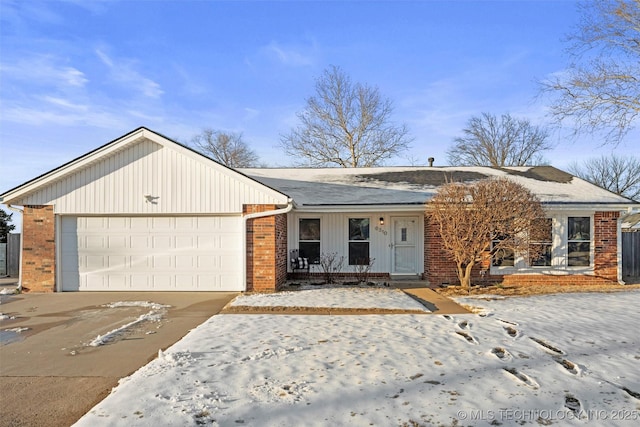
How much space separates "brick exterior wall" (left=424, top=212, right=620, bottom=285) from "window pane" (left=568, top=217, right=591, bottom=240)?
18 centimetres

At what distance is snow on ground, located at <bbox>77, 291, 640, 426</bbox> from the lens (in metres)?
3.54

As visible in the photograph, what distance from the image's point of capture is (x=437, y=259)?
11680 mm

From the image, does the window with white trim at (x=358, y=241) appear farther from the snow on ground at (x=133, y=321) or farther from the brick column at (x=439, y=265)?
the snow on ground at (x=133, y=321)

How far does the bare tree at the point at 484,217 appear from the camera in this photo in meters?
9.82

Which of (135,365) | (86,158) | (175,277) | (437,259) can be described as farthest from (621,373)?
(86,158)

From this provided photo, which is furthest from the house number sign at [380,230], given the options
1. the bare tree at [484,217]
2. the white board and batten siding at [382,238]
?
the bare tree at [484,217]

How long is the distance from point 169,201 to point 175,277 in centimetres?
199

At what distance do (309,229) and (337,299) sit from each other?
13.3 feet

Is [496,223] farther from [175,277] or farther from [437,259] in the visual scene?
[175,277]

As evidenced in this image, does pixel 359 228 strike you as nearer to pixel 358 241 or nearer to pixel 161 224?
pixel 358 241

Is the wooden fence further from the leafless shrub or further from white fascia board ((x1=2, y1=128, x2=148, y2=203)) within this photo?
white fascia board ((x1=2, y1=128, x2=148, y2=203))

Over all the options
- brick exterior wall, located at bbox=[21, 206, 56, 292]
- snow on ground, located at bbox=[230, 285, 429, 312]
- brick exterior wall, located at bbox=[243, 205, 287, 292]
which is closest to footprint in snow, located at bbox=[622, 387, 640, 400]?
snow on ground, located at bbox=[230, 285, 429, 312]

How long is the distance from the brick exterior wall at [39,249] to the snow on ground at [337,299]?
5.26m

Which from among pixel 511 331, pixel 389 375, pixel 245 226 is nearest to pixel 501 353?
pixel 511 331
